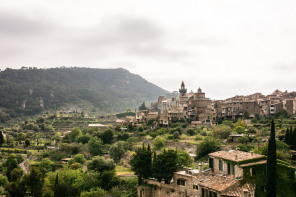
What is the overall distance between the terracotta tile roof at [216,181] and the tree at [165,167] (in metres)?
3.23

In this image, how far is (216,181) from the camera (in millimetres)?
22094

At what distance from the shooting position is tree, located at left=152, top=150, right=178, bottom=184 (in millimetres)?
26484

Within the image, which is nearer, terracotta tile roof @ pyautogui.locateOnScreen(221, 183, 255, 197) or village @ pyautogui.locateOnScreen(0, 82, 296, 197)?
terracotta tile roof @ pyautogui.locateOnScreen(221, 183, 255, 197)

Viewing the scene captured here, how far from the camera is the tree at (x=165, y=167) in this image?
26484 mm

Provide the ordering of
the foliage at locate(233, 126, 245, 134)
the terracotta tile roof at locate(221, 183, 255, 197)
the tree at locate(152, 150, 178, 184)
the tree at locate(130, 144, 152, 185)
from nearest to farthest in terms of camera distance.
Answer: the terracotta tile roof at locate(221, 183, 255, 197) → the tree at locate(152, 150, 178, 184) → the tree at locate(130, 144, 152, 185) → the foliage at locate(233, 126, 245, 134)

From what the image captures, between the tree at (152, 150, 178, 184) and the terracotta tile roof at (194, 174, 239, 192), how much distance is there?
3.23 m

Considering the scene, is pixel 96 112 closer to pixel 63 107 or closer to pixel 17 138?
pixel 63 107

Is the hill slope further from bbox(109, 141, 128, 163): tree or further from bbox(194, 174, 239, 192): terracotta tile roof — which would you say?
bbox(194, 174, 239, 192): terracotta tile roof

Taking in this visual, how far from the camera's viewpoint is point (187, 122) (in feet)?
186

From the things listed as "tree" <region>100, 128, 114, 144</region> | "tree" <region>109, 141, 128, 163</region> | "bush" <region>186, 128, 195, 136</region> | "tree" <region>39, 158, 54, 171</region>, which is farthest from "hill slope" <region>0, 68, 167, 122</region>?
"bush" <region>186, 128, 195, 136</region>

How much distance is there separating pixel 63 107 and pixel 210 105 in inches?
3399

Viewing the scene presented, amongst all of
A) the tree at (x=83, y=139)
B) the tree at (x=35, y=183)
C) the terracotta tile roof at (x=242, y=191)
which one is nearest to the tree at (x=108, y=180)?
the tree at (x=35, y=183)

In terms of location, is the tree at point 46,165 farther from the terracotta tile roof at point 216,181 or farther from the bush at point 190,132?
the terracotta tile roof at point 216,181

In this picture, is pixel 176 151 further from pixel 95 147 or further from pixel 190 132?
pixel 95 147
